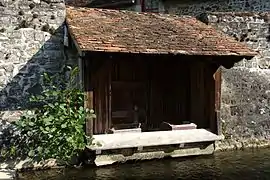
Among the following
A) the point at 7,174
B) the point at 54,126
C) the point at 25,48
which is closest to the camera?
the point at 7,174

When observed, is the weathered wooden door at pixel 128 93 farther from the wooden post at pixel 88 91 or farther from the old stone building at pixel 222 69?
the old stone building at pixel 222 69

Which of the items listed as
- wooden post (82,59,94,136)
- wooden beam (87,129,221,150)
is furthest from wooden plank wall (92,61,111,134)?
wooden beam (87,129,221,150)

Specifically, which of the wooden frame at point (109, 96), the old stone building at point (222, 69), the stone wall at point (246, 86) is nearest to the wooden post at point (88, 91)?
the wooden frame at point (109, 96)

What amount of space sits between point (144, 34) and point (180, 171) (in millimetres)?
2906

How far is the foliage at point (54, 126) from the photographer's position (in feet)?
26.9

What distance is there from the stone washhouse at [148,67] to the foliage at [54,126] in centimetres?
33

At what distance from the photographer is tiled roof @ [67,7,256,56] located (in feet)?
28.8

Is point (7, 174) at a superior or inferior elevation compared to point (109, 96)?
inferior

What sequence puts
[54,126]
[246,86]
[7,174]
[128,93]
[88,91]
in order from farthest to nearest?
[246,86]
[128,93]
[88,91]
[54,126]
[7,174]

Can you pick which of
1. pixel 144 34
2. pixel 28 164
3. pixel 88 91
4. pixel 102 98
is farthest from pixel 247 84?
pixel 28 164

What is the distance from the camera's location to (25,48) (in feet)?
29.1

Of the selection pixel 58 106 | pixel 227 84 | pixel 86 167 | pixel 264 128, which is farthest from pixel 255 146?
pixel 58 106

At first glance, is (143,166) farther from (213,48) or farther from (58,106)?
(213,48)

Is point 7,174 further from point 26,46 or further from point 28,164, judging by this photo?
point 26,46
